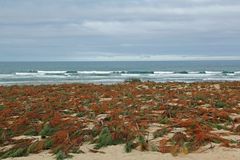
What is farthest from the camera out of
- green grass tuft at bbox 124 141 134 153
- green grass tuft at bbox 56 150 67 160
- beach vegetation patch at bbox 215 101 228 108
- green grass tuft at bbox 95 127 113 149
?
beach vegetation patch at bbox 215 101 228 108

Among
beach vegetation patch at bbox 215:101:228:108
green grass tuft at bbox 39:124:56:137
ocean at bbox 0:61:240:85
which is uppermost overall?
beach vegetation patch at bbox 215:101:228:108

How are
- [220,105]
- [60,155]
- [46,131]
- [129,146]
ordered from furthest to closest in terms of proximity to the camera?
1. [220,105]
2. [46,131]
3. [129,146]
4. [60,155]

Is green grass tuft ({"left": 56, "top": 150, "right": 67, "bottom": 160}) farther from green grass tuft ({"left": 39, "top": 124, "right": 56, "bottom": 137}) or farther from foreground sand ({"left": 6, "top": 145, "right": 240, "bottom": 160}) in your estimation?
green grass tuft ({"left": 39, "top": 124, "right": 56, "bottom": 137})

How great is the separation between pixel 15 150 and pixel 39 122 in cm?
239

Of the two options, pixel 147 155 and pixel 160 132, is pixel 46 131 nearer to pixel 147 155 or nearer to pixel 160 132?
pixel 160 132

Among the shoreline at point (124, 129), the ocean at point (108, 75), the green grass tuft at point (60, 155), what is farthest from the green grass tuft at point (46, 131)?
the ocean at point (108, 75)

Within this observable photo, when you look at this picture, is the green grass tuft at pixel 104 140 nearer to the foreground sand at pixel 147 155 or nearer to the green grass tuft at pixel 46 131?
the foreground sand at pixel 147 155

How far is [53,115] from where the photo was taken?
1084 cm

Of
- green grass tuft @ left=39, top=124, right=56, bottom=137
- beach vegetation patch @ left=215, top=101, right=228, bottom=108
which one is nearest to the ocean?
beach vegetation patch @ left=215, top=101, right=228, bottom=108

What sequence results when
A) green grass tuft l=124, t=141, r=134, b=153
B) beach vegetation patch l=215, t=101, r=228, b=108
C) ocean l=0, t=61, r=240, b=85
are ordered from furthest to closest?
ocean l=0, t=61, r=240, b=85, beach vegetation patch l=215, t=101, r=228, b=108, green grass tuft l=124, t=141, r=134, b=153

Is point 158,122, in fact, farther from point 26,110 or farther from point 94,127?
point 26,110

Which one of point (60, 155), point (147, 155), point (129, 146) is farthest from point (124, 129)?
point (60, 155)

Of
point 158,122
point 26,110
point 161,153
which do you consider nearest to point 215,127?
point 158,122

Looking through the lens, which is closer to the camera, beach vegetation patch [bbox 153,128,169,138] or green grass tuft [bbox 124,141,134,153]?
green grass tuft [bbox 124,141,134,153]
